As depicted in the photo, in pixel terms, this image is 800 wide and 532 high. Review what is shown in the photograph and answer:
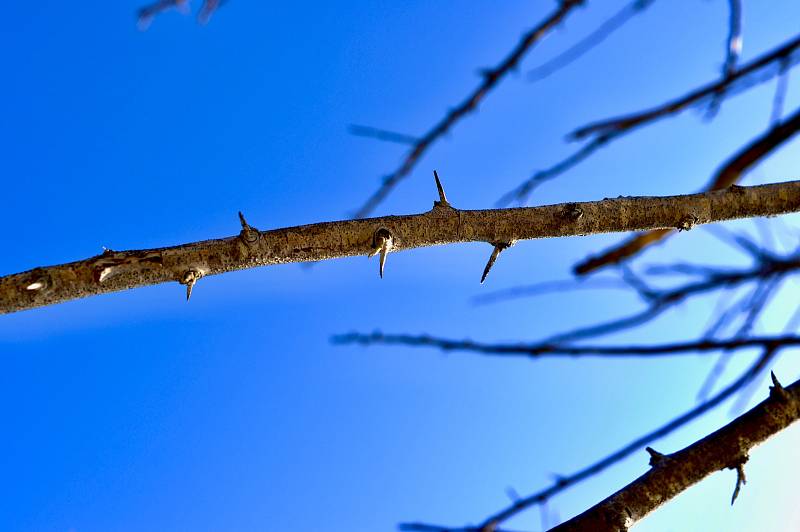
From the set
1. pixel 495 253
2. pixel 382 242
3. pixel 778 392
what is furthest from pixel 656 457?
pixel 382 242

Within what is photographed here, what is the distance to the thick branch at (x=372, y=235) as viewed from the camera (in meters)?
1.76

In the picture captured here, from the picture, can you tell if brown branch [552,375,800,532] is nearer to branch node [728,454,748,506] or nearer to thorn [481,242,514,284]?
branch node [728,454,748,506]

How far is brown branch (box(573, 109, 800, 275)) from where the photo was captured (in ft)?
7.25

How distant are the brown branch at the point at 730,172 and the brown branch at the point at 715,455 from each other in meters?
0.94

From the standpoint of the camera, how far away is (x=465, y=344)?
1.68 meters

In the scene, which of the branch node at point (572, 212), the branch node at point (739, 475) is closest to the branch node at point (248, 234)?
the branch node at point (572, 212)

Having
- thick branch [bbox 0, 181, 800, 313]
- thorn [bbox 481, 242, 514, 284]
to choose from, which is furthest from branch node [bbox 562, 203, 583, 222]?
thorn [bbox 481, 242, 514, 284]

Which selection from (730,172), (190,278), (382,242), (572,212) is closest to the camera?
(190,278)

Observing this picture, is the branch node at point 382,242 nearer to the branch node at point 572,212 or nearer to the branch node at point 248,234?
the branch node at point 248,234

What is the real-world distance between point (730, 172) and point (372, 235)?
176 cm

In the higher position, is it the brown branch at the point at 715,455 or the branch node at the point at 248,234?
the branch node at the point at 248,234

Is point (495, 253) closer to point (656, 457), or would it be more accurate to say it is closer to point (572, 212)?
point (572, 212)

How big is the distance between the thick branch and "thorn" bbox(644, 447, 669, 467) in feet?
2.52

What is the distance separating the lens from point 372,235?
198cm
